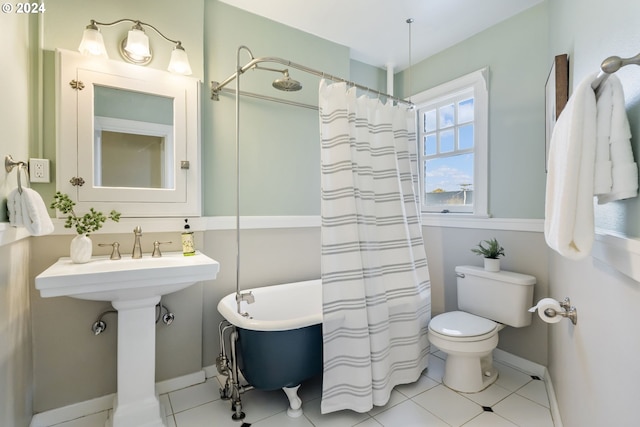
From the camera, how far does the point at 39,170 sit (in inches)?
62.7

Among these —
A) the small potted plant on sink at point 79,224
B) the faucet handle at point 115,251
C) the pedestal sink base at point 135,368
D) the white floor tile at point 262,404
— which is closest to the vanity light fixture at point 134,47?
the small potted plant on sink at point 79,224

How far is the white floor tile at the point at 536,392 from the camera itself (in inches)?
72.9

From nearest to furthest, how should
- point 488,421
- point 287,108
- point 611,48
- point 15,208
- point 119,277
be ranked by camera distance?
point 611,48, point 15,208, point 119,277, point 488,421, point 287,108

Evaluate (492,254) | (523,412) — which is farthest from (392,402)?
(492,254)

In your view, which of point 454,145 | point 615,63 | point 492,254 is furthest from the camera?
point 454,145

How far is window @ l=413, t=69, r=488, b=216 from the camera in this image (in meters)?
2.42

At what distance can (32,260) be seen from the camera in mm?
1621

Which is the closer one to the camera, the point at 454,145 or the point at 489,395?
the point at 489,395

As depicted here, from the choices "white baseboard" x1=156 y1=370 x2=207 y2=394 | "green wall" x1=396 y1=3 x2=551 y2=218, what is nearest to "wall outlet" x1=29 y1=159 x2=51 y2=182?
"white baseboard" x1=156 y1=370 x2=207 y2=394

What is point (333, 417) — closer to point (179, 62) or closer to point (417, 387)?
point (417, 387)

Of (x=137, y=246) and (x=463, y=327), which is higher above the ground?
(x=137, y=246)

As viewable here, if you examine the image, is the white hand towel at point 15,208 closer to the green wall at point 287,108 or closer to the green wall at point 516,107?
the green wall at point 287,108

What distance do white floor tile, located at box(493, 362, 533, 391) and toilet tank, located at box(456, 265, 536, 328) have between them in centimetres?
38

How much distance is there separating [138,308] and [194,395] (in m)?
0.75
